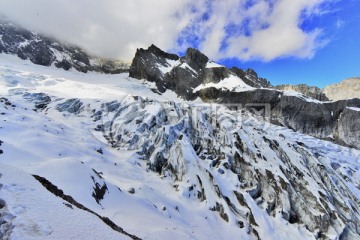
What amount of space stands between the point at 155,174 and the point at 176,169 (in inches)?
158

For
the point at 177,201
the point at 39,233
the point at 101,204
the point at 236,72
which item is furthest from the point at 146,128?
the point at 236,72

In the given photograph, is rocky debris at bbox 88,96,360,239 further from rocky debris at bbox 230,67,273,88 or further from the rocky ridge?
rocky debris at bbox 230,67,273,88

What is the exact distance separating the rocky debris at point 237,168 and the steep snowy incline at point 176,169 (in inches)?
8.6

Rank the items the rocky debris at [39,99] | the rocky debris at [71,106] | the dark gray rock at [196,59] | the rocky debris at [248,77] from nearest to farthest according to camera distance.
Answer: the rocky debris at [71,106]
the rocky debris at [39,99]
the rocky debris at [248,77]
the dark gray rock at [196,59]

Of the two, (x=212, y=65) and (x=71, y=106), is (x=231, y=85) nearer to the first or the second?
(x=212, y=65)

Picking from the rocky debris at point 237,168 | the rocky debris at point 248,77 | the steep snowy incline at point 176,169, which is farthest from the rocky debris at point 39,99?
the rocky debris at point 248,77

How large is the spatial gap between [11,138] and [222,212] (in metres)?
34.7

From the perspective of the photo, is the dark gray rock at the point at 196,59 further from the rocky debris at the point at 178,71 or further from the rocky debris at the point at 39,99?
the rocky debris at the point at 39,99

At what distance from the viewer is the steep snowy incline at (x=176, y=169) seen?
36694 mm

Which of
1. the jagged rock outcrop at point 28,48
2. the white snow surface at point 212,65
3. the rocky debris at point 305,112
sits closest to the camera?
the rocky debris at point 305,112

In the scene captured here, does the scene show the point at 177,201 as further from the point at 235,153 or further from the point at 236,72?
the point at 236,72

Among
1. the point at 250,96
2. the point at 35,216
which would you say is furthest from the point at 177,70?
the point at 35,216

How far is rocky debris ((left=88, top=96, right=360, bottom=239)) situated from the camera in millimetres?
56309

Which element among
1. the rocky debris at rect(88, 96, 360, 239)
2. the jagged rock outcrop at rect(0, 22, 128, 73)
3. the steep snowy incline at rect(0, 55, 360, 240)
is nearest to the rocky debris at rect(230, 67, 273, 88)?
the steep snowy incline at rect(0, 55, 360, 240)
